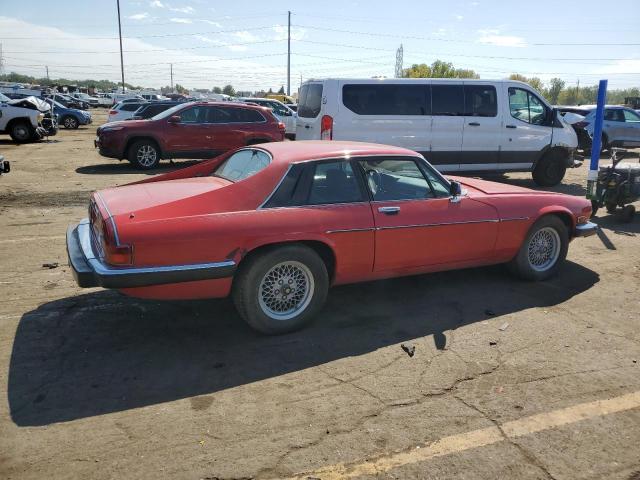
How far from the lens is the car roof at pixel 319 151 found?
14.6 ft

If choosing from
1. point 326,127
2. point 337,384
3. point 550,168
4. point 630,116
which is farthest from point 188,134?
point 630,116

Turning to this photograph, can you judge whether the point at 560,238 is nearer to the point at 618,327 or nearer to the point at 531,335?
the point at 618,327

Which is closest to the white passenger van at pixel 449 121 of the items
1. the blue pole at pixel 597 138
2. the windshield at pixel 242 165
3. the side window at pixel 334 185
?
the blue pole at pixel 597 138

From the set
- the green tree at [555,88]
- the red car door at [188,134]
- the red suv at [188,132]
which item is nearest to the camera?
the red suv at [188,132]

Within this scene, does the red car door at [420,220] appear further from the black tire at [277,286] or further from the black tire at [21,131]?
the black tire at [21,131]

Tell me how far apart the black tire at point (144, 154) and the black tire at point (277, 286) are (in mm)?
10204

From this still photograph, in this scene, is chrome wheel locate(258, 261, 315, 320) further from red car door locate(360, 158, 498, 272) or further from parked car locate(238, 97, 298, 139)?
parked car locate(238, 97, 298, 139)

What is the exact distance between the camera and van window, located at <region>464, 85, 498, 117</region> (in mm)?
10477

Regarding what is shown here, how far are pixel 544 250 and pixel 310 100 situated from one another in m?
6.26

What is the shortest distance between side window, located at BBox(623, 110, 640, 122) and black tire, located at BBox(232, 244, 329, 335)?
17728mm

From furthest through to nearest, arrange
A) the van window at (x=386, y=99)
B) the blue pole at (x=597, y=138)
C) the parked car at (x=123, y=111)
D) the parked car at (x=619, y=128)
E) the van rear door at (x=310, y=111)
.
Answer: the parked car at (x=123, y=111) < the parked car at (x=619, y=128) < the van rear door at (x=310, y=111) < the van window at (x=386, y=99) < the blue pole at (x=597, y=138)

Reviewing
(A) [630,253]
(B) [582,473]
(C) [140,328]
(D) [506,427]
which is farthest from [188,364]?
(A) [630,253]

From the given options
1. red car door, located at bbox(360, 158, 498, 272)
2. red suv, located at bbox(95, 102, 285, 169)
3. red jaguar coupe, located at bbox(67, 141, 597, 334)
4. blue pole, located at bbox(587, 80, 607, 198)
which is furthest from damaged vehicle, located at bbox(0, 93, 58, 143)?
blue pole, located at bbox(587, 80, 607, 198)

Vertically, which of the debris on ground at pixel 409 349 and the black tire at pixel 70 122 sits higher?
the black tire at pixel 70 122
